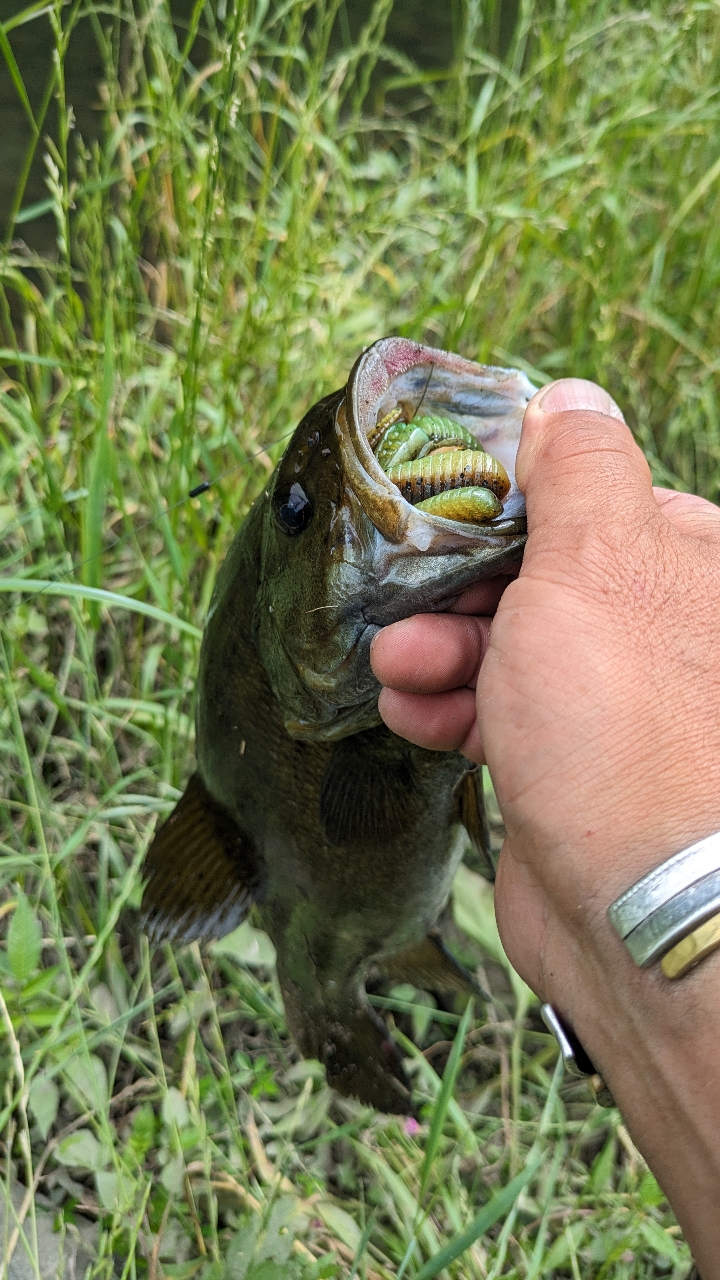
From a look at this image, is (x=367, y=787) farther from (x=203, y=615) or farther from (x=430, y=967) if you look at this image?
(x=203, y=615)

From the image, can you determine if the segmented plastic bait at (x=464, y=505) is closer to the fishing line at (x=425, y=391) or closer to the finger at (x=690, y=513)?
the fishing line at (x=425, y=391)

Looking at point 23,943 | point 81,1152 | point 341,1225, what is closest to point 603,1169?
point 341,1225

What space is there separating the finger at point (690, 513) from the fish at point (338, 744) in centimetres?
30

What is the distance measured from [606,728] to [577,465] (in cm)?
37

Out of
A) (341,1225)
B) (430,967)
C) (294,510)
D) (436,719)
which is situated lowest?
(341,1225)

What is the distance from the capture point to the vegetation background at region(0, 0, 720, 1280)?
206 cm

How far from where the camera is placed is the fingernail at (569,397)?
4.86 ft

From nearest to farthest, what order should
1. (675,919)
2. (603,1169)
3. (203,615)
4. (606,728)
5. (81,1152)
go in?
(675,919)
(606,728)
(81,1152)
(603,1169)
(203,615)

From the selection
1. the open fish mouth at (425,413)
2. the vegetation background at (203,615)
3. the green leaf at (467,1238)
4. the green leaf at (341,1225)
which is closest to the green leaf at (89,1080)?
the vegetation background at (203,615)

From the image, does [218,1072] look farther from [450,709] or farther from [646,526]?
[646,526]

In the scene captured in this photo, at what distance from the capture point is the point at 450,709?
158cm

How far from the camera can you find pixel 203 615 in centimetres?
262

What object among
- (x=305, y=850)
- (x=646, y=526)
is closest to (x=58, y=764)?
(x=305, y=850)

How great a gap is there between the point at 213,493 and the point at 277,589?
1.25 m
